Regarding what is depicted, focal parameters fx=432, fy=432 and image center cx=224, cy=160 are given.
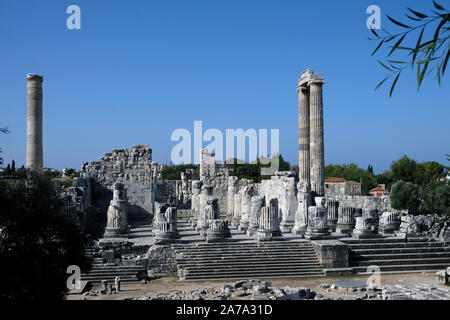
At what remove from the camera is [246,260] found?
13844mm

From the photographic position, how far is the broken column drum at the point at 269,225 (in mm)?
14891

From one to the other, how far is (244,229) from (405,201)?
67.7 ft

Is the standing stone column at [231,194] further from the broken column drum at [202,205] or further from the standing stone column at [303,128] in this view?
the broken column drum at [202,205]

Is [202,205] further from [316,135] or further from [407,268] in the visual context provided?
[407,268]

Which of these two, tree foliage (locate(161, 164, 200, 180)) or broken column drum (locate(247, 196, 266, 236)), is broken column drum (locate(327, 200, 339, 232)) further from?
tree foliage (locate(161, 164, 200, 180))

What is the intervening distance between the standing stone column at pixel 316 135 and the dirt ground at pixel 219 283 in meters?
9.14

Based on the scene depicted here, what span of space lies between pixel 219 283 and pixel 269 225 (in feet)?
10.5

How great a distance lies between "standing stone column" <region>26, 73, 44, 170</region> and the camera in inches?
915

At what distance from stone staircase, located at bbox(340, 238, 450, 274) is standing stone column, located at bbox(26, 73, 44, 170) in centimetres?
1687

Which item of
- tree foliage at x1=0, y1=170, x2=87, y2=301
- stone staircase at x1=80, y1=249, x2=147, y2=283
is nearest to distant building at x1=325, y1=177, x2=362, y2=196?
stone staircase at x1=80, y1=249, x2=147, y2=283

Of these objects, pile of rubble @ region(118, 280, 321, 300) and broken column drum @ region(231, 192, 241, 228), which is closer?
pile of rubble @ region(118, 280, 321, 300)

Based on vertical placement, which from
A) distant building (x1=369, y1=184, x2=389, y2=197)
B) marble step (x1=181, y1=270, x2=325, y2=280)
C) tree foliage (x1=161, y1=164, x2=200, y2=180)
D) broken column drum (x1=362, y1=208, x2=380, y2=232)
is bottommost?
marble step (x1=181, y1=270, x2=325, y2=280)

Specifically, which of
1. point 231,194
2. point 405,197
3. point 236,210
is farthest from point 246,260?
point 405,197

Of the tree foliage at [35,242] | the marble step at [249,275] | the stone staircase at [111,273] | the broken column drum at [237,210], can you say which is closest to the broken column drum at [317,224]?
the marble step at [249,275]
